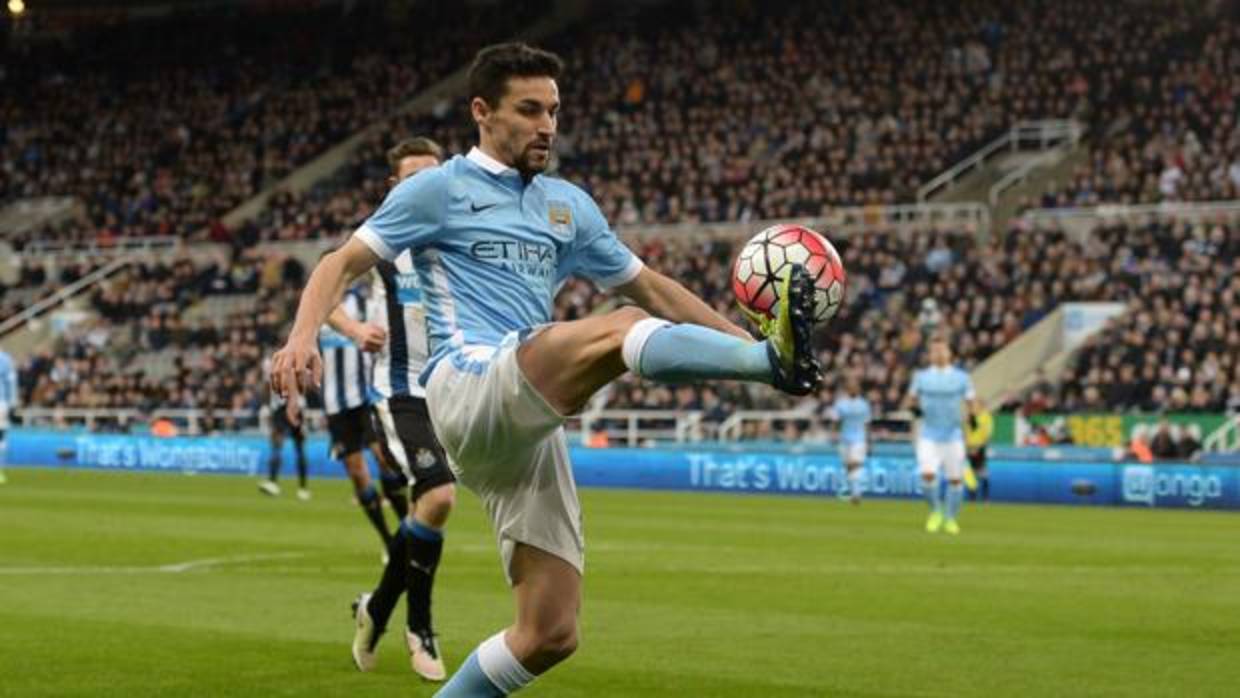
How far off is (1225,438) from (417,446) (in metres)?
23.9

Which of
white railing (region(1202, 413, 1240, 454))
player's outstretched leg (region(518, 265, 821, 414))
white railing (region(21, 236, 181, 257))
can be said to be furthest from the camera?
white railing (region(21, 236, 181, 257))

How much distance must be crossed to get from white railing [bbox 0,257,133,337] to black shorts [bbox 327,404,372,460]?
117 ft

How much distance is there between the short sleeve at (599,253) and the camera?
766cm

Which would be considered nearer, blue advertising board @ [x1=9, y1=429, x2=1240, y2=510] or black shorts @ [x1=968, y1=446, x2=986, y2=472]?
blue advertising board @ [x1=9, y1=429, x2=1240, y2=510]

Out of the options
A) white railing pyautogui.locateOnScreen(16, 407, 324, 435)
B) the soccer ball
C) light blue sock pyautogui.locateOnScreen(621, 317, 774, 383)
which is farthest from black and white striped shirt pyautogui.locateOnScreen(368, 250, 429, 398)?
white railing pyautogui.locateOnScreen(16, 407, 324, 435)

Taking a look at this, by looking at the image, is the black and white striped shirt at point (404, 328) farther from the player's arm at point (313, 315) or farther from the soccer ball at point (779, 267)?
the soccer ball at point (779, 267)

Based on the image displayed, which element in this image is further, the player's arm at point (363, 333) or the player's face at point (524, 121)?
the player's arm at point (363, 333)

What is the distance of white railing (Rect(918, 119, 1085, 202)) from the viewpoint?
4288 cm

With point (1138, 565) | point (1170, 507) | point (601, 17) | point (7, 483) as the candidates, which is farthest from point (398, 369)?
point (601, 17)

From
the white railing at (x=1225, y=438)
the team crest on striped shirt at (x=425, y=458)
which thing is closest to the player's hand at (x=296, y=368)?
the team crest on striped shirt at (x=425, y=458)

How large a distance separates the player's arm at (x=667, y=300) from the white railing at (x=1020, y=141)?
3526 centimetres

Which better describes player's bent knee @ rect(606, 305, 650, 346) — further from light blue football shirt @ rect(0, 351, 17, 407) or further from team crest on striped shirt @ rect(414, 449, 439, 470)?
light blue football shirt @ rect(0, 351, 17, 407)

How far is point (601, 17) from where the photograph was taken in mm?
55094

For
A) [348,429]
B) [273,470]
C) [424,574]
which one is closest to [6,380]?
[273,470]
